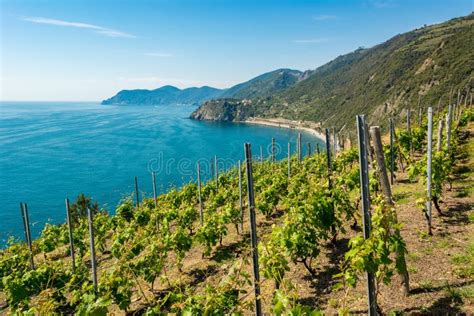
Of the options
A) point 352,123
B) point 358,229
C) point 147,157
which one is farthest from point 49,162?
point 352,123

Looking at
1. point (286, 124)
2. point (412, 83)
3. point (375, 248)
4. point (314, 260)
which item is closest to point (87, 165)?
point (314, 260)

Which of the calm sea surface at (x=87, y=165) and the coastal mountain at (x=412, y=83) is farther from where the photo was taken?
the coastal mountain at (x=412, y=83)

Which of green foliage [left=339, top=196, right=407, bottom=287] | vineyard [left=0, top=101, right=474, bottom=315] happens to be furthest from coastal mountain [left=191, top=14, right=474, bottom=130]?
green foliage [left=339, top=196, right=407, bottom=287]

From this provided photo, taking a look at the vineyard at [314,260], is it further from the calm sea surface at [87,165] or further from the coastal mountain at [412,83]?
the coastal mountain at [412,83]

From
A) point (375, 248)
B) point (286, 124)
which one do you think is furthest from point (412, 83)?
point (375, 248)

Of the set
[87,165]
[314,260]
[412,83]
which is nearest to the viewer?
[314,260]

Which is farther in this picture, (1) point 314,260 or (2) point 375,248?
(1) point 314,260

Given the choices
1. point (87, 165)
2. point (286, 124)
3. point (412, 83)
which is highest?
point (412, 83)

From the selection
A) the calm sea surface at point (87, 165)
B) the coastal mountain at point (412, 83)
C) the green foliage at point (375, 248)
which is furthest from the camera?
the coastal mountain at point (412, 83)

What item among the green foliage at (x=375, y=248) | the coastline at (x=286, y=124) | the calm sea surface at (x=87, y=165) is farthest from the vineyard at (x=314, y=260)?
the coastline at (x=286, y=124)

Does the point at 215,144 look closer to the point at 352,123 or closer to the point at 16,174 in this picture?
the point at 352,123

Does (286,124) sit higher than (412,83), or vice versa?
(412,83)

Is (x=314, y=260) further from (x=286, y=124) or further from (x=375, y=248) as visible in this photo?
(x=286, y=124)

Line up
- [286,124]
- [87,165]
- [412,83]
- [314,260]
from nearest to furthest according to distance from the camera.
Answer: [314,260] < [87,165] < [412,83] < [286,124]
